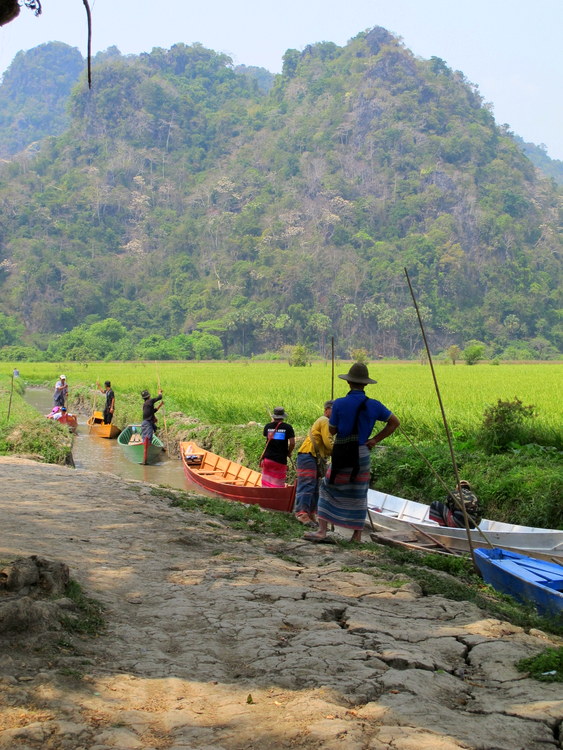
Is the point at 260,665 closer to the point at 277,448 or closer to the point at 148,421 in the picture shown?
the point at 277,448

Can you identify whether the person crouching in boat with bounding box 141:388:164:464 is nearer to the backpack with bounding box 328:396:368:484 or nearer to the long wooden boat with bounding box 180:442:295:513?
the long wooden boat with bounding box 180:442:295:513

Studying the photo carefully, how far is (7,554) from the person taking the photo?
18.4ft

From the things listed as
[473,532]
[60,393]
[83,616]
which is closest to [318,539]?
[473,532]

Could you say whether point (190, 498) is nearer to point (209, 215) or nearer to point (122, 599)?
point (122, 599)

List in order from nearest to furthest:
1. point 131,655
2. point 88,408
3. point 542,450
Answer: point 131,655
point 542,450
point 88,408

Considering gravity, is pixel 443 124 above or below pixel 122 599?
above

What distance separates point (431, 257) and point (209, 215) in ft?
111

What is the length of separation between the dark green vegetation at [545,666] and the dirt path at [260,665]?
62 millimetres

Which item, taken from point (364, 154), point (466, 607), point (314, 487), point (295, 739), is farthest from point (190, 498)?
point (364, 154)

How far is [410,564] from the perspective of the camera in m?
7.30

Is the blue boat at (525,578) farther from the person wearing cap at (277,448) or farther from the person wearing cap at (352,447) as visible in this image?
the person wearing cap at (277,448)

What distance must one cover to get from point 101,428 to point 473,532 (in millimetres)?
14194

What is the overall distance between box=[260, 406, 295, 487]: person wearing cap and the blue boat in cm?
352

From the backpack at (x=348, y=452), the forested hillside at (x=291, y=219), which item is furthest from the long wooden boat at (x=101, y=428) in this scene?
the forested hillside at (x=291, y=219)
